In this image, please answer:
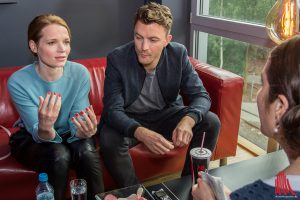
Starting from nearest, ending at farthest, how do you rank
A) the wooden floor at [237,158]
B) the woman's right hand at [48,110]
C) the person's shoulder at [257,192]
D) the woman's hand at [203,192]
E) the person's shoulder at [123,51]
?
1. the person's shoulder at [257,192]
2. the woman's hand at [203,192]
3. the woman's right hand at [48,110]
4. the person's shoulder at [123,51]
5. the wooden floor at [237,158]

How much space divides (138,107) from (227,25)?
1.16m

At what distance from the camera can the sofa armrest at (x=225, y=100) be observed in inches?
82.7

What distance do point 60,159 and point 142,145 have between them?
0.48 metres

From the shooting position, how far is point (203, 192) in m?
1.17

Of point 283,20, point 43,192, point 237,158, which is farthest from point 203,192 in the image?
point 237,158

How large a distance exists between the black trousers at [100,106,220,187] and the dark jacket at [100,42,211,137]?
5 cm

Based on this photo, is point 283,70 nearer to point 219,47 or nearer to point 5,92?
point 5,92

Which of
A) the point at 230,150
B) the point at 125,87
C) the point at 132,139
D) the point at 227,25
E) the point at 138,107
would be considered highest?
the point at 227,25

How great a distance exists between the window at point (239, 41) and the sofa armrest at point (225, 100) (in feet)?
1.41

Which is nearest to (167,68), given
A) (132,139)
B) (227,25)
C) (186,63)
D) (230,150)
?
(186,63)

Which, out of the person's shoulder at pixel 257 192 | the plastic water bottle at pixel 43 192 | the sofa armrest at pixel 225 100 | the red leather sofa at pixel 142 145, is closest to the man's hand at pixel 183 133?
the red leather sofa at pixel 142 145

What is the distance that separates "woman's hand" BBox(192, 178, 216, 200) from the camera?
1.15 m

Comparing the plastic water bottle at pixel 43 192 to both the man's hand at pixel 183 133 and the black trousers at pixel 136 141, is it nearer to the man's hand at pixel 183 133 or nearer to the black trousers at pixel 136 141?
the black trousers at pixel 136 141

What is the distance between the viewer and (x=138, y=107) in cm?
198
